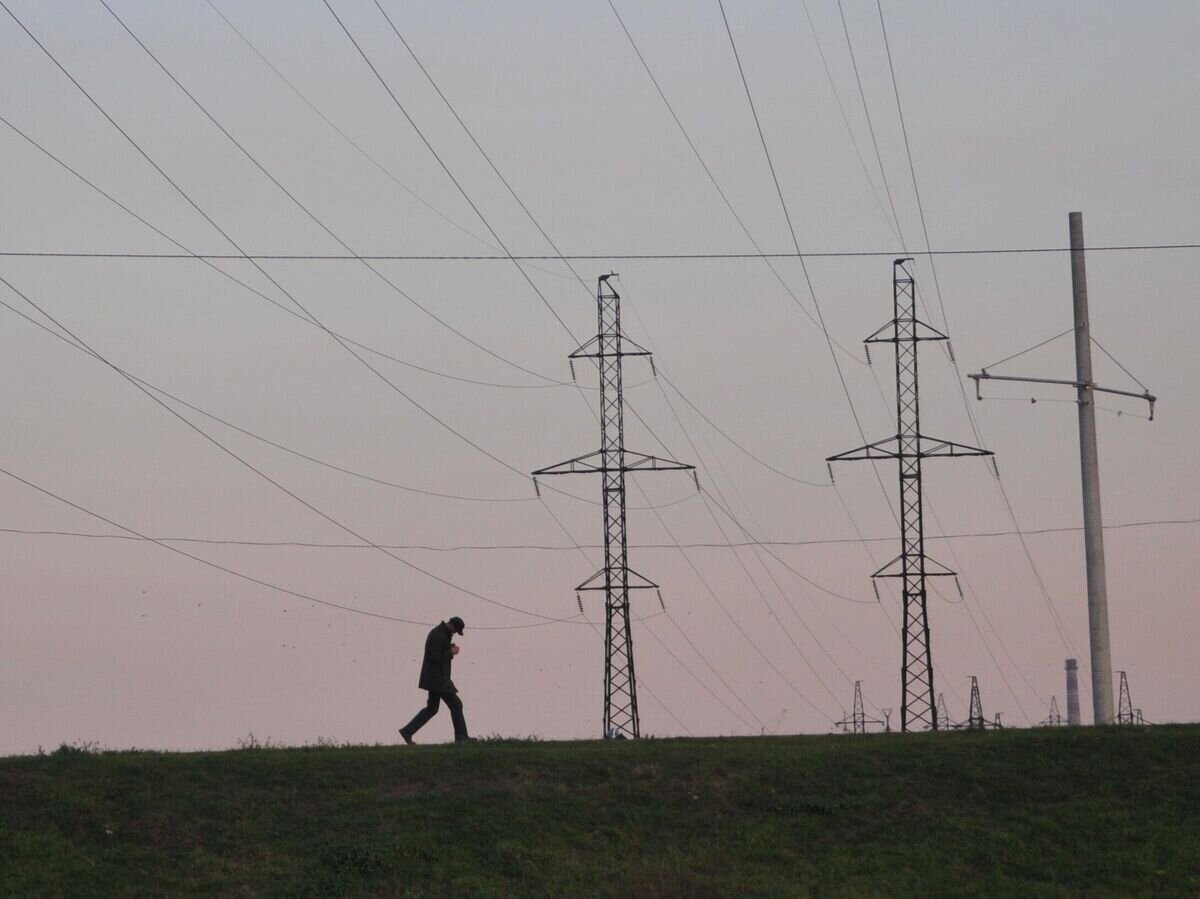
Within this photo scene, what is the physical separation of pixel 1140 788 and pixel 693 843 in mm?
6387

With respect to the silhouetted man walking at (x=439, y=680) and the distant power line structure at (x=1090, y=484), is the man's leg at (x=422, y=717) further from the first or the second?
the distant power line structure at (x=1090, y=484)

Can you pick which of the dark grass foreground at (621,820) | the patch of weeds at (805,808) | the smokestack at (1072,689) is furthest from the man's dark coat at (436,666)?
the smokestack at (1072,689)

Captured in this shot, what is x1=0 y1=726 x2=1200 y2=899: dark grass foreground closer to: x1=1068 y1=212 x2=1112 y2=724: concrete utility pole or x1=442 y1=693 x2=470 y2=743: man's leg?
x1=442 y1=693 x2=470 y2=743: man's leg

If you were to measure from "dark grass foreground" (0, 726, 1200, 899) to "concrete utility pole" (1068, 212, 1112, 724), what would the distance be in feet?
23.7

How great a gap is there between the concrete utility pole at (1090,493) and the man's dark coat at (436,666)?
1149 centimetres

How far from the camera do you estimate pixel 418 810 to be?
A: 79.8 feet

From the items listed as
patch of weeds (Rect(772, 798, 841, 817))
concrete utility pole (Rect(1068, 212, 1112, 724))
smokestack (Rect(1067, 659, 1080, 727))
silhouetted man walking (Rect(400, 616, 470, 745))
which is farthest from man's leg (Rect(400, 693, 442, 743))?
smokestack (Rect(1067, 659, 1080, 727))

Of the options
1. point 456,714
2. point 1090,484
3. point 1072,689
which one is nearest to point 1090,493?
point 1090,484

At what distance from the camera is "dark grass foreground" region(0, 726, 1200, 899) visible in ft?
73.2

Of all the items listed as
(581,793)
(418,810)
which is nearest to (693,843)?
(581,793)

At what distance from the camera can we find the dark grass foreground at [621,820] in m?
22.3

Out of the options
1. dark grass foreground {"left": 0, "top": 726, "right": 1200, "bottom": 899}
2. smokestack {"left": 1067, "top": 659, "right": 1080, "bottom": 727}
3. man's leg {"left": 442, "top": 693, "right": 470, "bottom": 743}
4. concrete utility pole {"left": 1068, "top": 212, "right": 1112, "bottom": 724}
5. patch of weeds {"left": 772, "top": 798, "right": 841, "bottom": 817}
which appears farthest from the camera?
smokestack {"left": 1067, "top": 659, "right": 1080, "bottom": 727}

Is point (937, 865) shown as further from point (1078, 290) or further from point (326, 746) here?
point (1078, 290)

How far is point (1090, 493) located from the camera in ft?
117
